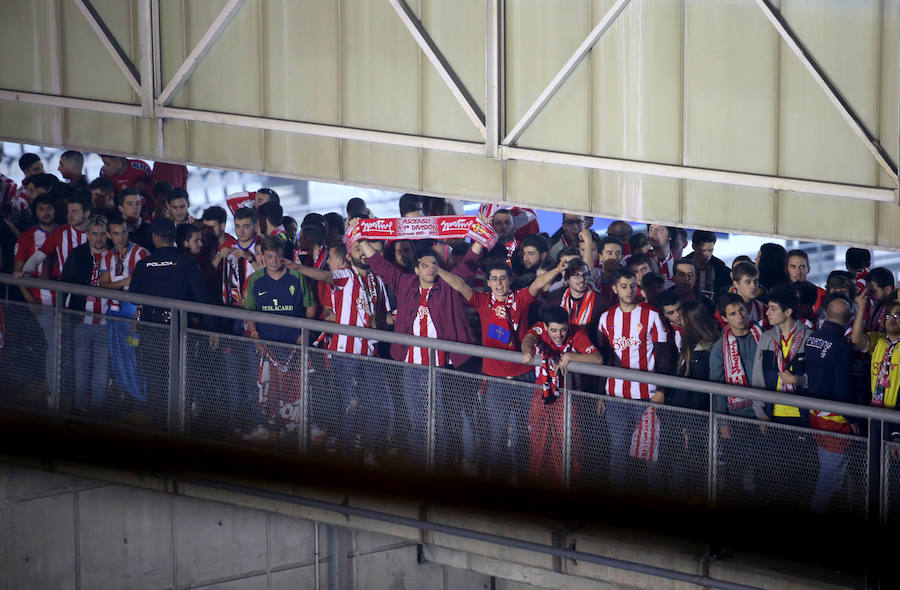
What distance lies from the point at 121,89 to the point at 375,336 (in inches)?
145

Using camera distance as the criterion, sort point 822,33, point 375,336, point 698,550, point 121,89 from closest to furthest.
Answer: point 822,33 < point 698,550 < point 375,336 < point 121,89

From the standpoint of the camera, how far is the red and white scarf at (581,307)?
8.82 m

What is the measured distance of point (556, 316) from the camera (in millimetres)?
8625

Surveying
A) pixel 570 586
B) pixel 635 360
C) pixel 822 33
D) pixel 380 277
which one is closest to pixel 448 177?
pixel 380 277

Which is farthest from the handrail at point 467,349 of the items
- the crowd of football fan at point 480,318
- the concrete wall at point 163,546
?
the concrete wall at point 163,546

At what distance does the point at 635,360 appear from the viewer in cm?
860

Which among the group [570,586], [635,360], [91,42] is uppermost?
[91,42]

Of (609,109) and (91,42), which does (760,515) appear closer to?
(609,109)

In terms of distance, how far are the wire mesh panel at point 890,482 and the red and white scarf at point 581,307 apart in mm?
A: 2481

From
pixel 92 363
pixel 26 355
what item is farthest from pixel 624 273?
pixel 26 355

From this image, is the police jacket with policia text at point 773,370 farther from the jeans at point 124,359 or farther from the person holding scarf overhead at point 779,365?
the jeans at point 124,359

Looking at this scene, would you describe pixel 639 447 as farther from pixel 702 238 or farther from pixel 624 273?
pixel 702 238

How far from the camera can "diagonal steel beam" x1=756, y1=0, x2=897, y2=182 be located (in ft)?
24.5

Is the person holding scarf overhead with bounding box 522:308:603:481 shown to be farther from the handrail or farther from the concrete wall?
the concrete wall
